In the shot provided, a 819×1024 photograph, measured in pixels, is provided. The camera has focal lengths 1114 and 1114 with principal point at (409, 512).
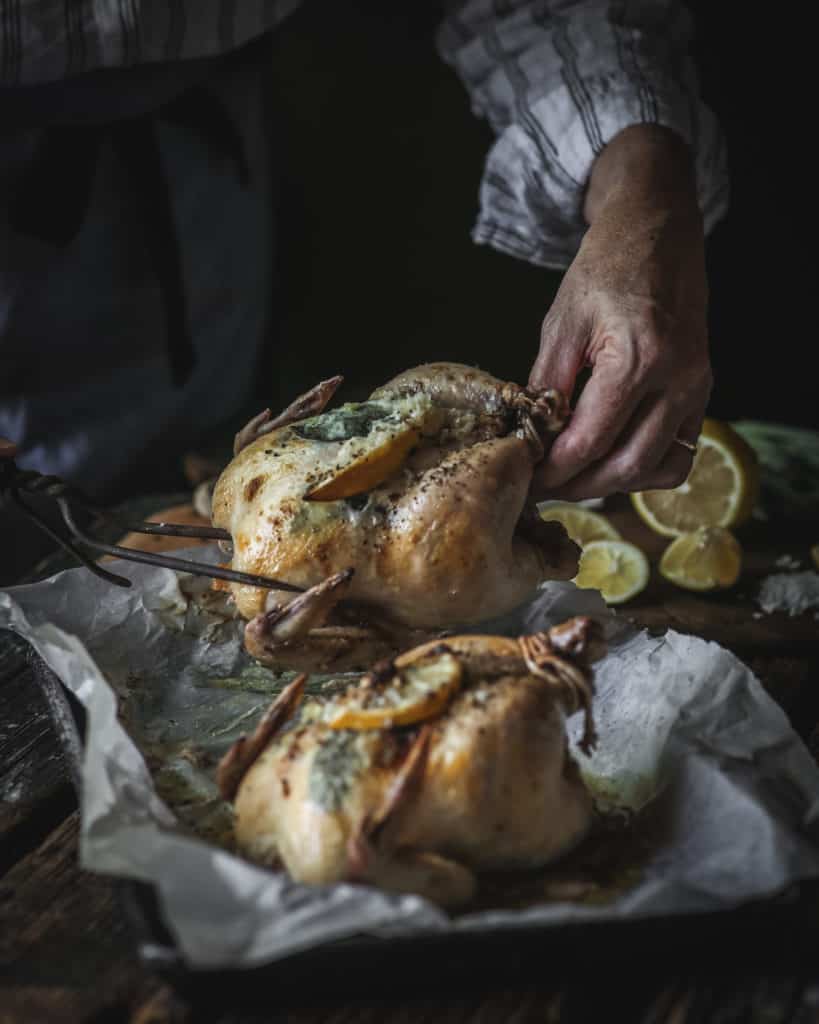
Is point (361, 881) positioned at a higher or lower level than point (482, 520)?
lower

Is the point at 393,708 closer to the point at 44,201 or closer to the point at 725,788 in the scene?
the point at 725,788

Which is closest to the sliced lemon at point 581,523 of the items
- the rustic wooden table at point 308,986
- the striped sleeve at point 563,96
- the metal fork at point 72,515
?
the striped sleeve at point 563,96

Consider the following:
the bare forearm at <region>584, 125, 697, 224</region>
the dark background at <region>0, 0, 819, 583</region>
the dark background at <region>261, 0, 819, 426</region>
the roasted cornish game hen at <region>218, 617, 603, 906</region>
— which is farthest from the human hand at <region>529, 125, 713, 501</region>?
the dark background at <region>261, 0, 819, 426</region>

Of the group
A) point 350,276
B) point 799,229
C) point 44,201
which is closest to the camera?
point 44,201

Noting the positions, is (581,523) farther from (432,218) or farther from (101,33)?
(432,218)

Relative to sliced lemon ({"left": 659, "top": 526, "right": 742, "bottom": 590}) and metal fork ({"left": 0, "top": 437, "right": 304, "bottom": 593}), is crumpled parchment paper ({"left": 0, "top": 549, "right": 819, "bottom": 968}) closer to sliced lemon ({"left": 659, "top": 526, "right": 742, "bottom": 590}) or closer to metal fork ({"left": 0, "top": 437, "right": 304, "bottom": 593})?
metal fork ({"left": 0, "top": 437, "right": 304, "bottom": 593})

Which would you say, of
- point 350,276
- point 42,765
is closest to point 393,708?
point 42,765
